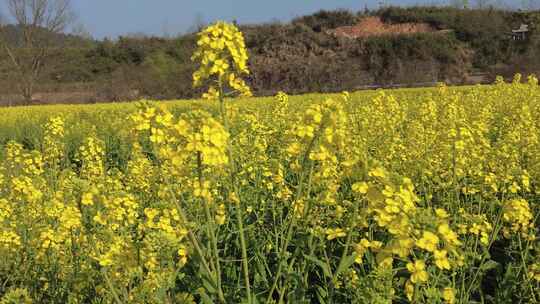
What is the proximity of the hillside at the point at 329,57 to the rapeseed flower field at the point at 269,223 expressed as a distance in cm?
1877

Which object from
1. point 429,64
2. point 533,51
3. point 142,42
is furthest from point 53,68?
point 533,51

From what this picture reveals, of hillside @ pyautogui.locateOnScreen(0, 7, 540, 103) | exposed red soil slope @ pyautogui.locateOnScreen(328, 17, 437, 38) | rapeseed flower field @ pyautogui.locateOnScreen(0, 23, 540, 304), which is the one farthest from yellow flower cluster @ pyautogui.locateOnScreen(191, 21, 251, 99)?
exposed red soil slope @ pyautogui.locateOnScreen(328, 17, 437, 38)

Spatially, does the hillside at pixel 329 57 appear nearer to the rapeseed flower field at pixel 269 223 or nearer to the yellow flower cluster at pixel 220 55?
the rapeseed flower field at pixel 269 223

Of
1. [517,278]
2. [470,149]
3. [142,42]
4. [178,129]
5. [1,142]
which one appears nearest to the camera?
[178,129]

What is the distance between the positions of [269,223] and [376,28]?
33.6m

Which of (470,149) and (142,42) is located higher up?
(142,42)

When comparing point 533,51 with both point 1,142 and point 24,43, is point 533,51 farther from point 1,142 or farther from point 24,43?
point 24,43

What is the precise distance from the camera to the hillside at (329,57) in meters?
23.7

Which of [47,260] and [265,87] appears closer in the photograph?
[47,260]

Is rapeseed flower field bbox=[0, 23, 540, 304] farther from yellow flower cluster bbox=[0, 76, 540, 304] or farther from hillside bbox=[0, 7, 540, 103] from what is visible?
hillside bbox=[0, 7, 540, 103]

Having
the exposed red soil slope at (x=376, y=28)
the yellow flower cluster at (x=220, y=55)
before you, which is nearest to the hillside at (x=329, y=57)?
the exposed red soil slope at (x=376, y=28)

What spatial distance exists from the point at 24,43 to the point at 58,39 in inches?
111

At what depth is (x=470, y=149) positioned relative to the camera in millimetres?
3549

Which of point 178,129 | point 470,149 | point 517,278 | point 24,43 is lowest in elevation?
point 517,278
